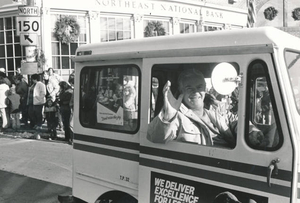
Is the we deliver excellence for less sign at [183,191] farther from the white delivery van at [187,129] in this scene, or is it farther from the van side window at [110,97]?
the van side window at [110,97]

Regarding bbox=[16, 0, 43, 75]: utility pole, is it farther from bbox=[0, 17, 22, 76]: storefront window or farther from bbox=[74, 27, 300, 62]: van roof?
bbox=[0, 17, 22, 76]: storefront window

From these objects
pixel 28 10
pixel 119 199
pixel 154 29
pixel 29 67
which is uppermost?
pixel 154 29

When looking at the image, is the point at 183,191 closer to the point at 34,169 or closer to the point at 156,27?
the point at 34,169

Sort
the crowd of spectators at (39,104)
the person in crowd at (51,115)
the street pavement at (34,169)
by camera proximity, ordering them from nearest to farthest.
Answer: the street pavement at (34,169) → the crowd of spectators at (39,104) → the person in crowd at (51,115)

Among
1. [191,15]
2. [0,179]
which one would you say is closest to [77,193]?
[0,179]

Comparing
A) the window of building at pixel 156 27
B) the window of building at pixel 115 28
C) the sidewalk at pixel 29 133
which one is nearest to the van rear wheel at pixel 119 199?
the sidewalk at pixel 29 133

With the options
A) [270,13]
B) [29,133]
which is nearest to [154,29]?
[270,13]

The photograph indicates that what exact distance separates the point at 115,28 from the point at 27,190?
548 inches

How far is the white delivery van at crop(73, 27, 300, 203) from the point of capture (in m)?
2.57

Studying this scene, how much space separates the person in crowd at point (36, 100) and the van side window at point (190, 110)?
755 centimetres

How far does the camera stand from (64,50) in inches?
683

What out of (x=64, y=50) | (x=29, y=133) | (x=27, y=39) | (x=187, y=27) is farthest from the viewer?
(x=187, y=27)

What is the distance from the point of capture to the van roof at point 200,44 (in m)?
2.64

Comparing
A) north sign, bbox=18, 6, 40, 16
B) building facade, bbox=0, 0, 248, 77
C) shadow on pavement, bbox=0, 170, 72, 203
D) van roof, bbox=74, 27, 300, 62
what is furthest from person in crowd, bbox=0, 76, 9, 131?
van roof, bbox=74, 27, 300, 62
